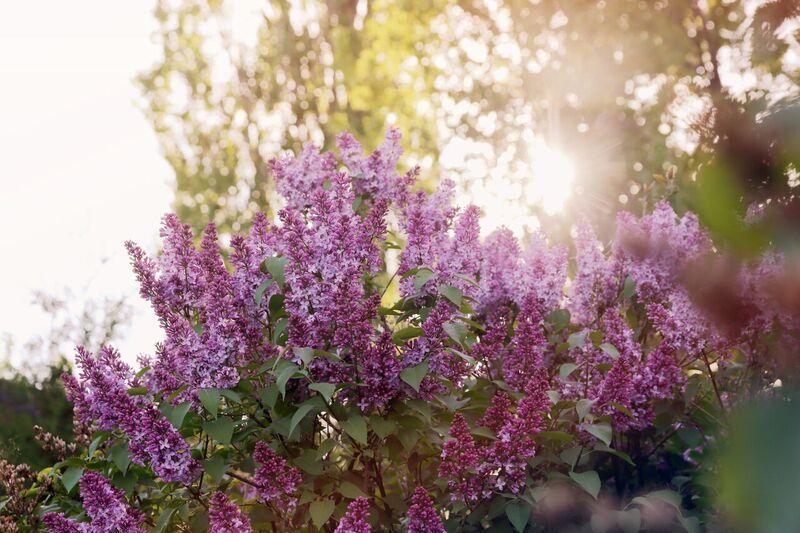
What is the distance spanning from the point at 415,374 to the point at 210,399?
2.28ft

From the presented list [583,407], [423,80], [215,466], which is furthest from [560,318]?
[423,80]

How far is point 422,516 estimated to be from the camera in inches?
98.4

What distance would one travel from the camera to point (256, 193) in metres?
13.4

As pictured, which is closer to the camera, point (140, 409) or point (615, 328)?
point (140, 409)

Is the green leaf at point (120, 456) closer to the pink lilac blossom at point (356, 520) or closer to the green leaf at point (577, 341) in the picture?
the pink lilac blossom at point (356, 520)

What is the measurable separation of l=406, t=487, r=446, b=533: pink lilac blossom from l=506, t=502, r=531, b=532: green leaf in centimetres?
28

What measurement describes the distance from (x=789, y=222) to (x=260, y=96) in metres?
13.4

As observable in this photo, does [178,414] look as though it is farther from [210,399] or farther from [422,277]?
[422,277]

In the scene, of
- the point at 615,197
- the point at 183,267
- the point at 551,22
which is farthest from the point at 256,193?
the point at 183,267

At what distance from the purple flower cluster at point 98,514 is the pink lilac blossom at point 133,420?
0.44ft

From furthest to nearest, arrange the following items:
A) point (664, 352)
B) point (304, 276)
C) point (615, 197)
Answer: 1. point (615, 197)
2. point (664, 352)
3. point (304, 276)

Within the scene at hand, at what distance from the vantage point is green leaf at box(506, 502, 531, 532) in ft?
8.66

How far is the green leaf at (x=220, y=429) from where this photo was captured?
2.74 metres

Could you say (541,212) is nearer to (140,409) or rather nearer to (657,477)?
(657,477)
